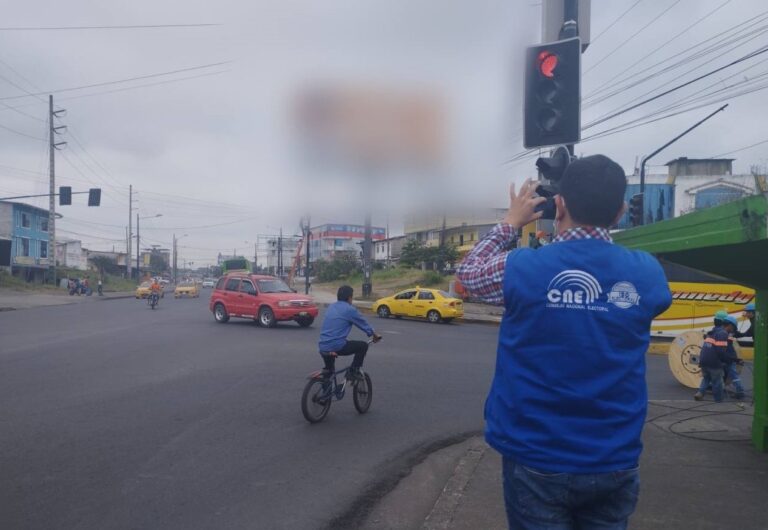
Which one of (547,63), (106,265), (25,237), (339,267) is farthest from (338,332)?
(106,265)

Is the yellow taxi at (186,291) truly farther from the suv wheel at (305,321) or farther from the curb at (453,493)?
the curb at (453,493)

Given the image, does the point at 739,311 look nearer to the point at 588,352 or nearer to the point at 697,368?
the point at 697,368

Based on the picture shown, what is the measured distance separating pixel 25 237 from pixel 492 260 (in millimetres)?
66413

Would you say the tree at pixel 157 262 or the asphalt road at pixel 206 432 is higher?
the tree at pixel 157 262

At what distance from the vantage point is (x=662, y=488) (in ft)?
16.7

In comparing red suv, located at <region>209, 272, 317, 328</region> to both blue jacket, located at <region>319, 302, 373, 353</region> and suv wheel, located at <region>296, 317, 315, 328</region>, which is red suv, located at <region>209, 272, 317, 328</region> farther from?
blue jacket, located at <region>319, 302, 373, 353</region>

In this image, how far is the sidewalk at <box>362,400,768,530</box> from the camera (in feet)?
14.7

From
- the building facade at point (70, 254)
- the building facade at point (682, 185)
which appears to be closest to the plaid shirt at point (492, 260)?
the building facade at point (682, 185)

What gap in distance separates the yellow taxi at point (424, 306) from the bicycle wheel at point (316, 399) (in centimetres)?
1747

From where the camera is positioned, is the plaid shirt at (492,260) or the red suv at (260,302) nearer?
the plaid shirt at (492,260)

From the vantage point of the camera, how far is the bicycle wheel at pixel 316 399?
7.47 metres

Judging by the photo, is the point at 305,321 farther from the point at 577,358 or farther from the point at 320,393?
the point at 577,358

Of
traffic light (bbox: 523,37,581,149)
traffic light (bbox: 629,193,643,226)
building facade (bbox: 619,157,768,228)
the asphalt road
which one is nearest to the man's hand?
the asphalt road

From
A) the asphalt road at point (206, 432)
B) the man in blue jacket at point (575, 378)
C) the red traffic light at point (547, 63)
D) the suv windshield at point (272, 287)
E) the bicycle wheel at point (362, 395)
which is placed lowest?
the asphalt road at point (206, 432)
